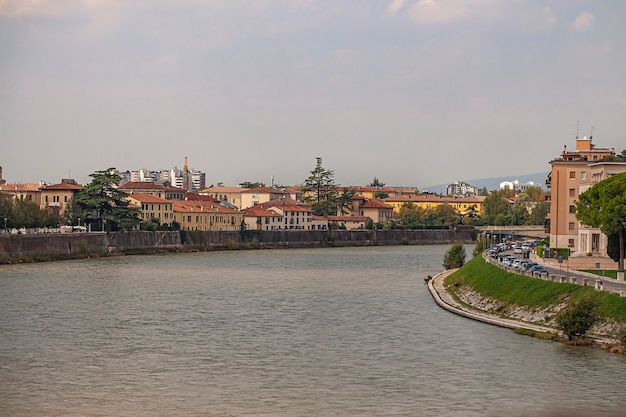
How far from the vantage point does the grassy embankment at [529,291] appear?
44281 mm

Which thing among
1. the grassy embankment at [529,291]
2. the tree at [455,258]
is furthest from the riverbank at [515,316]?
the tree at [455,258]

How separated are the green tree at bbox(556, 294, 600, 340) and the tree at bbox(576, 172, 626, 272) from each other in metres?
17.9

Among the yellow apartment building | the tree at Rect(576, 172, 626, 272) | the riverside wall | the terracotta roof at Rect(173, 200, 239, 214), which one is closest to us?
the tree at Rect(576, 172, 626, 272)

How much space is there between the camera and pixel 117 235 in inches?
4754

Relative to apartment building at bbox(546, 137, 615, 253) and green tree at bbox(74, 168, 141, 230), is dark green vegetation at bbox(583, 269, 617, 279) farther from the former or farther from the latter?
green tree at bbox(74, 168, 141, 230)

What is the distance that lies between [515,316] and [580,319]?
327 inches

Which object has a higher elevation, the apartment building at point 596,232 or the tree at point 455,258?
the apartment building at point 596,232

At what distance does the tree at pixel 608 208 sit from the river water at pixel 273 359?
11141mm

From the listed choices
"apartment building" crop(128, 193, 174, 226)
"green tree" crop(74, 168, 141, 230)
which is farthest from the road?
"apartment building" crop(128, 193, 174, 226)

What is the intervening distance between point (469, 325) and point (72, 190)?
331ft

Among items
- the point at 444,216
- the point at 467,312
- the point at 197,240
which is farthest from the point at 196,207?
the point at 467,312

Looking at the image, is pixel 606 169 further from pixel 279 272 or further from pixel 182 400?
pixel 182 400

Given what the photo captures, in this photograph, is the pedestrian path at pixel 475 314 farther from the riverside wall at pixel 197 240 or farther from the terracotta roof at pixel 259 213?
the terracotta roof at pixel 259 213

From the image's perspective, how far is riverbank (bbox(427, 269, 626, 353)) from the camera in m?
43.0
